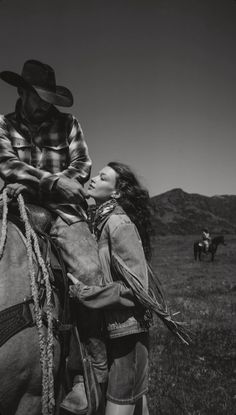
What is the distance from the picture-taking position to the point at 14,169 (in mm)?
2770

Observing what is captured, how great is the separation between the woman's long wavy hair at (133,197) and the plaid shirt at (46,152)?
0.92ft

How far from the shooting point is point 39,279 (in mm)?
2334

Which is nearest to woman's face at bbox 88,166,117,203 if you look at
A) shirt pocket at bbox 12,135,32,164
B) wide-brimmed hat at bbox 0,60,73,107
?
shirt pocket at bbox 12,135,32,164

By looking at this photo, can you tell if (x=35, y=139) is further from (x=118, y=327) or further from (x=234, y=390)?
(x=234, y=390)

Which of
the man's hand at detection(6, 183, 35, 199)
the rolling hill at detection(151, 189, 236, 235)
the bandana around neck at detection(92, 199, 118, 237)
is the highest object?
the man's hand at detection(6, 183, 35, 199)

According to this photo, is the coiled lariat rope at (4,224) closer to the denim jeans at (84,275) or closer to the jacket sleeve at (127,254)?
the denim jeans at (84,275)

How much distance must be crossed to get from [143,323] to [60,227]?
0.97 m

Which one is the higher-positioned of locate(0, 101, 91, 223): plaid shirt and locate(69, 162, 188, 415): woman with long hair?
locate(0, 101, 91, 223): plaid shirt

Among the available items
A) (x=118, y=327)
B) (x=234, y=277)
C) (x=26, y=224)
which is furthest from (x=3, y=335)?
(x=234, y=277)

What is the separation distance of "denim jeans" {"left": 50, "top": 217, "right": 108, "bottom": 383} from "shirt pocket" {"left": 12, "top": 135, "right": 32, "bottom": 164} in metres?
0.67

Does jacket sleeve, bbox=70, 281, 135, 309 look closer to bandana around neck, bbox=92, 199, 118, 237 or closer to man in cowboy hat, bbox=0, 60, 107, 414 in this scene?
man in cowboy hat, bbox=0, 60, 107, 414

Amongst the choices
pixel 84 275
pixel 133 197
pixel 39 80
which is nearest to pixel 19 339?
pixel 84 275

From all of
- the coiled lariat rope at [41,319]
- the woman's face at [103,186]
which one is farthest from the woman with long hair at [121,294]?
the coiled lariat rope at [41,319]

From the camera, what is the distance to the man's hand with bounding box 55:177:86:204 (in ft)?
8.89
